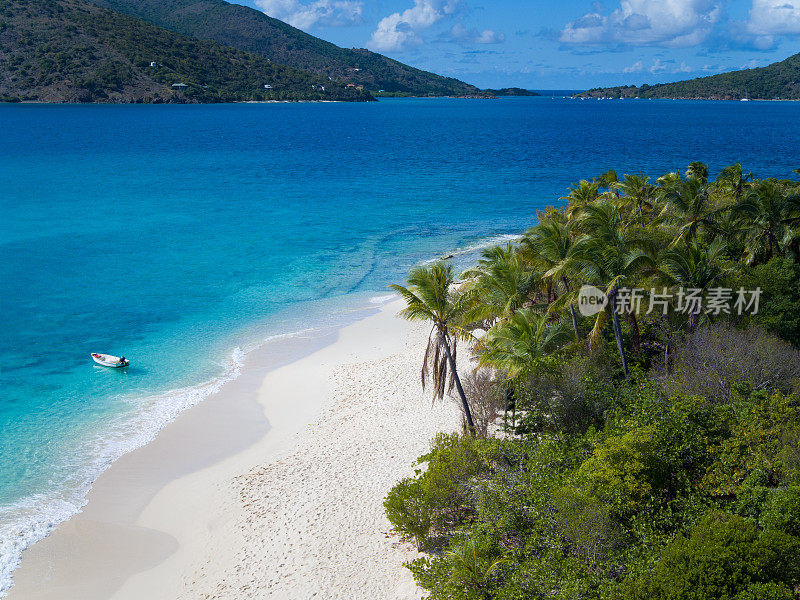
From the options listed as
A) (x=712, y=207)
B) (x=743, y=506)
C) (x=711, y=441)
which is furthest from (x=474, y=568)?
(x=712, y=207)

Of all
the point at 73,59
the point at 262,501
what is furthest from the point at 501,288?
the point at 73,59

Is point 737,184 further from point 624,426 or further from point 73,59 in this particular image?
point 73,59

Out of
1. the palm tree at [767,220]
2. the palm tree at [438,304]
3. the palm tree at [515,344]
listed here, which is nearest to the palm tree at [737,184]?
the palm tree at [767,220]

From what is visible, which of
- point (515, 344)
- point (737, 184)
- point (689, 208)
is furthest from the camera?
point (737, 184)

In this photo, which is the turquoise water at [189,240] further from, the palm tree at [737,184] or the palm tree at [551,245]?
the palm tree at [737,184]

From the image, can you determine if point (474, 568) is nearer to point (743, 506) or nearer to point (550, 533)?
point (550, 533)

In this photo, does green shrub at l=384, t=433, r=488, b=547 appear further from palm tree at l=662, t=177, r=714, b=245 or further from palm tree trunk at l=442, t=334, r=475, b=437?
palm tree at l=662, t=177, r=714, b=245
